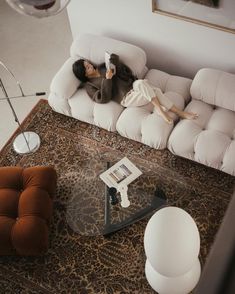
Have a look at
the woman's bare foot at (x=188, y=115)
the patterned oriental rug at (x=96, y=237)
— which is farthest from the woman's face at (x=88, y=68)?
the woman's bare foot at (x=188, y=115)

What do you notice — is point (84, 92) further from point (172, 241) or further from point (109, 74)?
point (172, 241)

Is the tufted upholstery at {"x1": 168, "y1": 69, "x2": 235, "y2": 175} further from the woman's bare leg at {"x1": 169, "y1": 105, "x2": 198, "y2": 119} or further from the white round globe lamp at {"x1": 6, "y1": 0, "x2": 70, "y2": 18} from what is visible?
the white round globe lamp at {"x1": 6, "y1": 0, "x2": 70, "y2": 18}

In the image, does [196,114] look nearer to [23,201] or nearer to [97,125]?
[97,125]

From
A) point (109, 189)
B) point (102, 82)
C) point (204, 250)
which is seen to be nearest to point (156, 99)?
point (102, 82)

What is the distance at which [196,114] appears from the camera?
10.1 feet

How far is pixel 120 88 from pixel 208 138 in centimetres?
85

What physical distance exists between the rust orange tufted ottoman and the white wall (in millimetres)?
1488

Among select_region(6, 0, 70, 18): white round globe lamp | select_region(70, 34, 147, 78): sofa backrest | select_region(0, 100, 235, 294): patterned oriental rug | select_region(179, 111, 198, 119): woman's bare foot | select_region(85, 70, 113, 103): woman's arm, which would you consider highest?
select_region(6, 0, 70, 18): white round globe lamp

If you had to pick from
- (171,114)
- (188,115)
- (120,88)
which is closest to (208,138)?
(188,115)

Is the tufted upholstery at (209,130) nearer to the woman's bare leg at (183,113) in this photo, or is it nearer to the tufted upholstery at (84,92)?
the woman's bare leg at (183,113)

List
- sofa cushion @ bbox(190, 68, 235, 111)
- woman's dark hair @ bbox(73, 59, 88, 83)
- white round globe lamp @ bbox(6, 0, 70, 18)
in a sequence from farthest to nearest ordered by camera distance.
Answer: woman's dark hair @ bbox(73, 59, 88, 83), sofa cushion @ bbox(190, 68, 235, 111), white round globe lamp @ bbox(6, 0, 70, 18)

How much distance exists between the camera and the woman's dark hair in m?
3.25

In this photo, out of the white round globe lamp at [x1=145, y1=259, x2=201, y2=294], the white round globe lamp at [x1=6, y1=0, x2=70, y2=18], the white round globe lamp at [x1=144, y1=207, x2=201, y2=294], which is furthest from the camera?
the white round globe lamp at [x1=145, y1=259, x2=201, y2=294]

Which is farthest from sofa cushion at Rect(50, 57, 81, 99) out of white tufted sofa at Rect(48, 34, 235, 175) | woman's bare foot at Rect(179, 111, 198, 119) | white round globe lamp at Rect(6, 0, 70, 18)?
white round globe lamp at Rect(6, 0, 70, 18)
